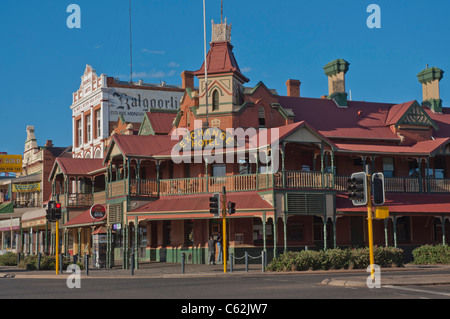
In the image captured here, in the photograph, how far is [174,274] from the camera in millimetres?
27141

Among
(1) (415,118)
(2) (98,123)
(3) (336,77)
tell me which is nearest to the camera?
(1) (415,118)

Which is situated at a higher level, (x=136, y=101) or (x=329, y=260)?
(x=136, y=101)

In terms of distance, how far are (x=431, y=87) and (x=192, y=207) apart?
73.6 feet

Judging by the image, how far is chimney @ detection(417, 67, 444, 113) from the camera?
45.4m

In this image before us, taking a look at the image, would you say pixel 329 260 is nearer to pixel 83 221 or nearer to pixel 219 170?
pixel 219 170

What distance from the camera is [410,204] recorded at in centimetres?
3606

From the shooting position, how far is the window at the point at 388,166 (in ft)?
130

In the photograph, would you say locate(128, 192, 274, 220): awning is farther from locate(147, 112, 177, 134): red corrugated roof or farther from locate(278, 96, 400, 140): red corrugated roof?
locate(278, 96, 400, 140): red corrugated roof

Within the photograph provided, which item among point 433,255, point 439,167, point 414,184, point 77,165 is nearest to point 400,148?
point 414,184

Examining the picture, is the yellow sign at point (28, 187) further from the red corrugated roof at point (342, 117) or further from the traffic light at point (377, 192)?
the traffic light at point (377, 192)

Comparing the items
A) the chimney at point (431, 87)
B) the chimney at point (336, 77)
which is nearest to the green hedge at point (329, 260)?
the chimney at point (336, 77)

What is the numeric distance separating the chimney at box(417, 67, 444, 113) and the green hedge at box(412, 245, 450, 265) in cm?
1508

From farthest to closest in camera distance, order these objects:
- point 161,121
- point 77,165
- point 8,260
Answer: point 77,165
point 161,121
point 8,260
